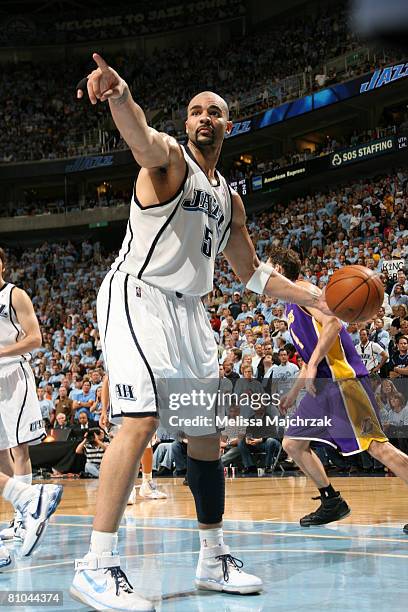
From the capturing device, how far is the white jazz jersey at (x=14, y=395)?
17.5ft

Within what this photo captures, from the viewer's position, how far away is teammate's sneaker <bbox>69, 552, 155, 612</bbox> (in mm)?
2830

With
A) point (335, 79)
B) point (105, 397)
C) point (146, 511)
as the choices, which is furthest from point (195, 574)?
point (335, 79)

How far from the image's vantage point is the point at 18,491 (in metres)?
4.45

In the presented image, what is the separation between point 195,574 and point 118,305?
147 centimetres

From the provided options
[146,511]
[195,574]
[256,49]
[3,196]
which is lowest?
[146,511]

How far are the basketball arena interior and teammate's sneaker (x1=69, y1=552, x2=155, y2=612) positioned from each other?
0.8 inches

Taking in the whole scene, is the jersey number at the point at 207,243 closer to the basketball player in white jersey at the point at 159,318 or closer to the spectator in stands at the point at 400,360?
the basketball player in white jersey at the point at 159,318

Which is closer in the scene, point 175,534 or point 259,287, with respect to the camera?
point 259,287

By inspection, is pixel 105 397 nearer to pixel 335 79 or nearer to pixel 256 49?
pixel 335 79

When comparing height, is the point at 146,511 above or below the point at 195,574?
below

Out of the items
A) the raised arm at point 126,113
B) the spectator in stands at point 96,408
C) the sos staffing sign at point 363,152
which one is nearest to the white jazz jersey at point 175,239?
the raised arm at point 126,113

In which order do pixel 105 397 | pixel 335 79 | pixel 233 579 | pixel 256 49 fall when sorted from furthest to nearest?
pixel 256 49 < pixel 335 79 < pixel 105 397 < pixel 233 579

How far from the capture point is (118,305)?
11.0ft

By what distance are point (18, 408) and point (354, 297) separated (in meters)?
2.78
